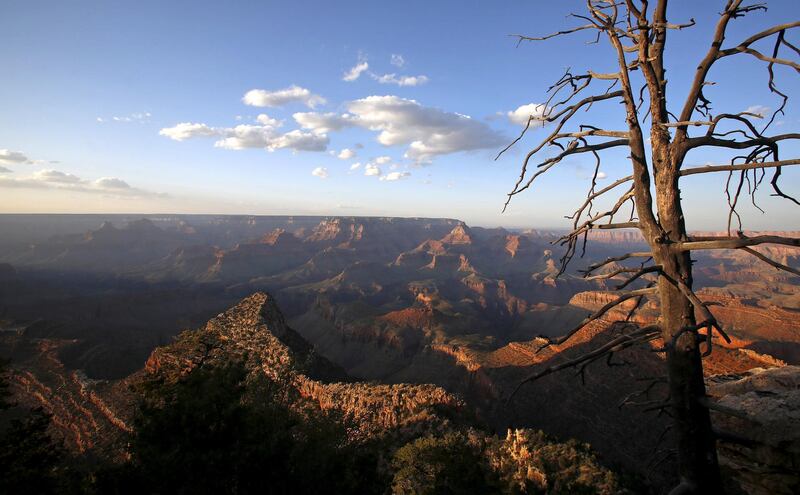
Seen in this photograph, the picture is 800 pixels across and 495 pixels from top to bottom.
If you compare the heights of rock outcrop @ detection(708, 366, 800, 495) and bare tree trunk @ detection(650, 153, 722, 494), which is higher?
bare tree trunk @ detection(650, 153, 722, 494)

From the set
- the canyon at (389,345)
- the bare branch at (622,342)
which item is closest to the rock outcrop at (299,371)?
the canyon at (389,345)

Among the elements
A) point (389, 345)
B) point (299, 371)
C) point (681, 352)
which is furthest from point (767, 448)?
point (389, 345)

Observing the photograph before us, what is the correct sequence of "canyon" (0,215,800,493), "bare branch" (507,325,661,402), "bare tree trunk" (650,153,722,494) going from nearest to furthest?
"bare tree trunk" (650,153,722,494) < "bare branch" (507,325,661,402) < "canyon" (0,215,800,493)

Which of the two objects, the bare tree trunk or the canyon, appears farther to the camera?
the canyon

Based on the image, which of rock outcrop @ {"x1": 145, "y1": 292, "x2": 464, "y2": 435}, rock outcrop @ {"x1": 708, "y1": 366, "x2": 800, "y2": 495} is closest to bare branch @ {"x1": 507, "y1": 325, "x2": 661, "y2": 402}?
rock outcrop @ {"x1": 708, "y1": 366, "x2": 800, "y2": 495}

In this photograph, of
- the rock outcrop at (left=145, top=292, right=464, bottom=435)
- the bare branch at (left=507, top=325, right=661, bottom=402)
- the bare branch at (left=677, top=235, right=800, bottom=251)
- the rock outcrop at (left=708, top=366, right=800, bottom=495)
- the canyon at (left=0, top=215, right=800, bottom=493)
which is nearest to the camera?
the bare branch at (left=677, top=235, right=800, bottom=251)

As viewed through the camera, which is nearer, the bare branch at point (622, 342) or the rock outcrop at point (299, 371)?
the bare branch at point (622, 342)

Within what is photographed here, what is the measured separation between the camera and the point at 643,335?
3.47 m

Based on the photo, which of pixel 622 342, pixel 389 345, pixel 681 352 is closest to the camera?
pixel 681 352

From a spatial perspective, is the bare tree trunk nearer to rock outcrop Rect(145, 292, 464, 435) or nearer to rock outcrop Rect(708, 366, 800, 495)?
rock outcrop Rect(708, 366, 800, 495)

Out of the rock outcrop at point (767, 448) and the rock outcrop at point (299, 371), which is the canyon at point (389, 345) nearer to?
the rock outcrop at point (767, 448)

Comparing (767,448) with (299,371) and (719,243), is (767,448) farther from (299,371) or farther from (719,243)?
(299,371)

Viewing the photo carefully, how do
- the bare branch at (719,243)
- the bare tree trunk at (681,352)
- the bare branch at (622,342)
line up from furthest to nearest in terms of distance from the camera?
the bare branch at (622,342) < the bare tree trunk at (681,352) < the bare branch at (719,243)

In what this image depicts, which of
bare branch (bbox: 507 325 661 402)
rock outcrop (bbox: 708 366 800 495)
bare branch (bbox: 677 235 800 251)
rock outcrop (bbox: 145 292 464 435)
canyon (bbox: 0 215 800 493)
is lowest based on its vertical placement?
canyon (bbox: 0 215 800 493)
